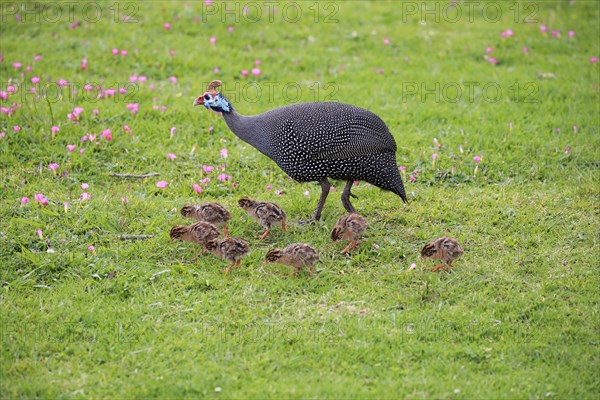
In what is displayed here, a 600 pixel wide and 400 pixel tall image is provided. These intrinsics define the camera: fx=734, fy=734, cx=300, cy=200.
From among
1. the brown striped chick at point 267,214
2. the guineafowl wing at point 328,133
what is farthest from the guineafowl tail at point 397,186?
the brown striped chick at point 267,214

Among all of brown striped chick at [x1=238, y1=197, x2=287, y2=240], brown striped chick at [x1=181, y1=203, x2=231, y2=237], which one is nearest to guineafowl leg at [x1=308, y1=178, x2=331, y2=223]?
brown striped chick at [x1=238, y1=197, x2=287, y2=240]

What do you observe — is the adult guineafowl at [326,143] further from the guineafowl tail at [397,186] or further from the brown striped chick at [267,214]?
the brown striped chick at [267,214]

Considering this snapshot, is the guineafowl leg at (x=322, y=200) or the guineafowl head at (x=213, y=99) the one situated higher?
the guineafowl head at (x=213, y=99)

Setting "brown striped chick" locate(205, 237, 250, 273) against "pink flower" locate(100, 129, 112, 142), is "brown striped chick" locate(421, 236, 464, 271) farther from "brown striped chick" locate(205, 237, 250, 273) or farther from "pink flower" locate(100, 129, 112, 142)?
"pink flower" locate(100, 129, 112, 142)

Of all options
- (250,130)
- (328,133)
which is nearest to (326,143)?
(328,133)

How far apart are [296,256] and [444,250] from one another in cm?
123

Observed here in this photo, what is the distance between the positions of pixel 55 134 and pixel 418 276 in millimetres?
4420

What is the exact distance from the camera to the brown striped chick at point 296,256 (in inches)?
235

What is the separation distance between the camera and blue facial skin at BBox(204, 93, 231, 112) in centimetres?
705

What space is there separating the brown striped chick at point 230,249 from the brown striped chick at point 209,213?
48 cm

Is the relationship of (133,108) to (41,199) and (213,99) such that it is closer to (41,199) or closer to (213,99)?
(213,99)

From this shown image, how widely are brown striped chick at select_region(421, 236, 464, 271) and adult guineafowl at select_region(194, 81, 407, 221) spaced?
38.8 inches

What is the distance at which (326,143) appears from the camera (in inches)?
265

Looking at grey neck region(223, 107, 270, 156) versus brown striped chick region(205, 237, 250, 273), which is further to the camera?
grey neck region(223, 107, 270, 156)
